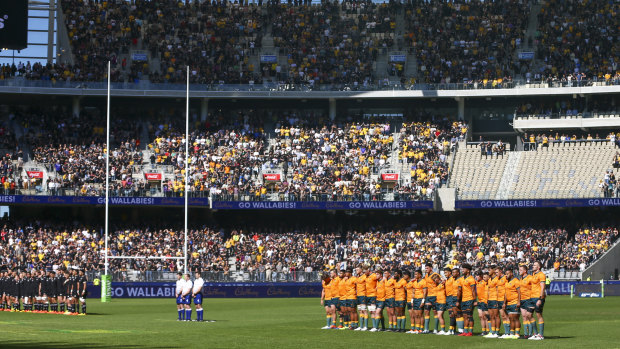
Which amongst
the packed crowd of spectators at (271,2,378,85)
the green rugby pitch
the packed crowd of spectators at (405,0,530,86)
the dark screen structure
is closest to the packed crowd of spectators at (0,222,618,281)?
the packed crowd of spectators at (405,0,530,86)

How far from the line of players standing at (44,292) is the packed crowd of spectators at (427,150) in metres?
27.4

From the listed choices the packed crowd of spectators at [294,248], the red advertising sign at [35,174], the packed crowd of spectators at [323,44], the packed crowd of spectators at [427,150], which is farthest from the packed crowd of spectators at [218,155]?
the packed crowd of spectators at [427,150]

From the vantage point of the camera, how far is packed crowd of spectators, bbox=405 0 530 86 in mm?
68938

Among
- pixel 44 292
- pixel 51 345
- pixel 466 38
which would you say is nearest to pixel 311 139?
pixel 466 38

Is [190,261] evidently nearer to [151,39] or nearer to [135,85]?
[135,85]

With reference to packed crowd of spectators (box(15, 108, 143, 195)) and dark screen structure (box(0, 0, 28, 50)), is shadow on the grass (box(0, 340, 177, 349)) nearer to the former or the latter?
dark screen structure (box(0, 0, 28, 50))

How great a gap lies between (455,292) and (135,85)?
4392cm

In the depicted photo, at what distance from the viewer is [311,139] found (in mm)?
67188

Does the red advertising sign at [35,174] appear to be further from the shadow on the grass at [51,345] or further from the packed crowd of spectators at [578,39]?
the shadow on the grass at [51,345]

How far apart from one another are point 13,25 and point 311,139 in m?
28.6

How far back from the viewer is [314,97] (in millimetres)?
67188

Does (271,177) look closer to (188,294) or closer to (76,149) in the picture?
(76,149)

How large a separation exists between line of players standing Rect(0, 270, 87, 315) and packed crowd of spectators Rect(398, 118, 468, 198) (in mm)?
27437

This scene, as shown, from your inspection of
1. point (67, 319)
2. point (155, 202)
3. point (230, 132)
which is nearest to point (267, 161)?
point (230, 132)
